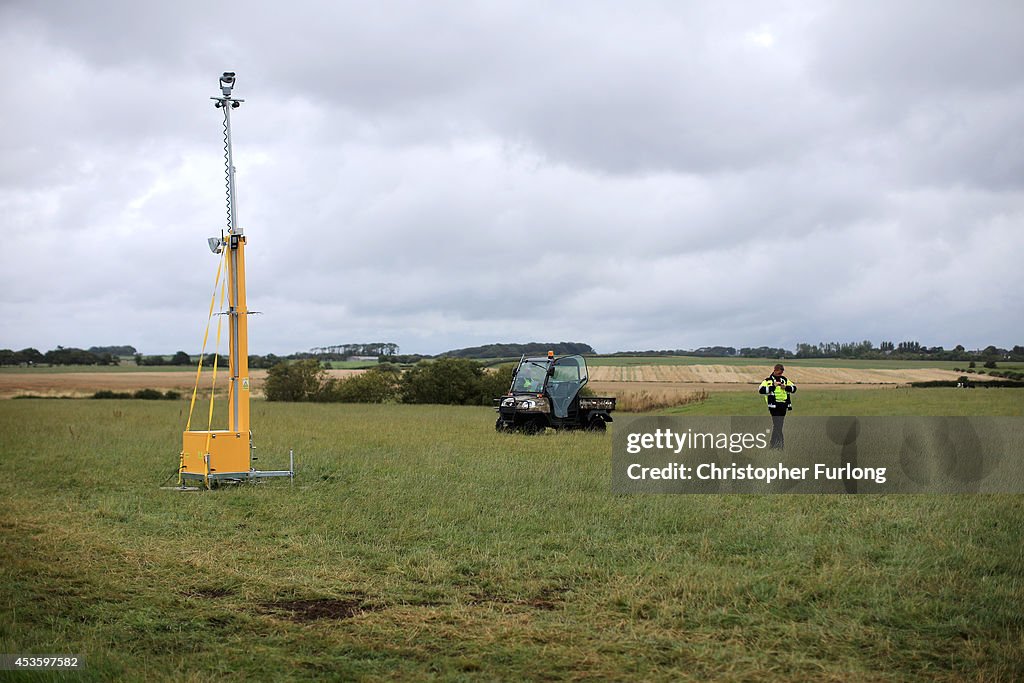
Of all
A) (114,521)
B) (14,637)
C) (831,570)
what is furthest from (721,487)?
(14,637)

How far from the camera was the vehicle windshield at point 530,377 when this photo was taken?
23.6 metres

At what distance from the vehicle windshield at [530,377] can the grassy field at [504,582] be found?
8911 mm

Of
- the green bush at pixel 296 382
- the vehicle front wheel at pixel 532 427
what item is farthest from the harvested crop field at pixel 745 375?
the vehicle front wheel at pixel 532 427

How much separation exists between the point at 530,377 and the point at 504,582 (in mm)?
15883

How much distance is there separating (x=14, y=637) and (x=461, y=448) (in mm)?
13651

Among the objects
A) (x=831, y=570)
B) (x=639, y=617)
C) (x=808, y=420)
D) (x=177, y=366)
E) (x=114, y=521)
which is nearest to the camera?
(x=639, y=617)

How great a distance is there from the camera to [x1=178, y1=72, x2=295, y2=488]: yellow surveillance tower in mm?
14555

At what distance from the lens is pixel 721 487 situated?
14172 millimetres

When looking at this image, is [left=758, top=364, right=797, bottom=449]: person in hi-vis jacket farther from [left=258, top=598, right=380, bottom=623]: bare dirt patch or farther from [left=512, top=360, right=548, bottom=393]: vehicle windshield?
[left=258, top=598, right=380, bottom=623]: bare dirt patch

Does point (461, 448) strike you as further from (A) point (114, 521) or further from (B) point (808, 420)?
(B) point (808, 420)

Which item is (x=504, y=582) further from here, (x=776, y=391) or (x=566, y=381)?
(x=566, y=381)

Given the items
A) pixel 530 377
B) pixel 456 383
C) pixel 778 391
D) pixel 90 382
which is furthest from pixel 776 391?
pixel 90 382

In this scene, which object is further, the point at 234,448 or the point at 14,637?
the point at 234,448

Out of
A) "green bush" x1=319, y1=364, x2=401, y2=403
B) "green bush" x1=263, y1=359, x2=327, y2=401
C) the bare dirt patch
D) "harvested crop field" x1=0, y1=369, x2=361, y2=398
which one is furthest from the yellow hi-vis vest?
"green bush" x1=263, y1=359, x2=327, y2=401
